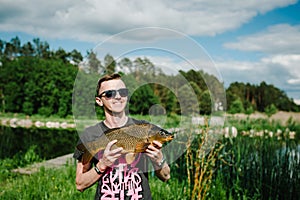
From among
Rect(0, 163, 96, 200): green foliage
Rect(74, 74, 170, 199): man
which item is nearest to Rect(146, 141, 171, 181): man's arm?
Rect(74, 74, 170, 199): man

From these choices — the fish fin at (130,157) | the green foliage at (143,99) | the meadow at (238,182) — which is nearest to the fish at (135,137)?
Result: the fish fin at (130,157)

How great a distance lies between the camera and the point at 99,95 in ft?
5.31

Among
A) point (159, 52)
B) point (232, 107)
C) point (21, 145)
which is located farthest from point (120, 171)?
point (232, 107)

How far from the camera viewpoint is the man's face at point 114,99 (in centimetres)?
158

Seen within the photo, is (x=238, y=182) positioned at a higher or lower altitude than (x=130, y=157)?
lower

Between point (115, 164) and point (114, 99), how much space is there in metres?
0.32

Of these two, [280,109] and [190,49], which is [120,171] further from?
[280,109]

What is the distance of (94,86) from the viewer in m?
1.61

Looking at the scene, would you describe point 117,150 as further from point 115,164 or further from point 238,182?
point 238,182

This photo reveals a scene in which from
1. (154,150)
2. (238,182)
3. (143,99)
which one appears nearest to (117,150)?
(154,150)

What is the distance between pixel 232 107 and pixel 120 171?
16.4 metres

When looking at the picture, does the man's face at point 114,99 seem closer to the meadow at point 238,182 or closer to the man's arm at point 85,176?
the man's arm at point 85,176

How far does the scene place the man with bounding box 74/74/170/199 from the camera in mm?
1577

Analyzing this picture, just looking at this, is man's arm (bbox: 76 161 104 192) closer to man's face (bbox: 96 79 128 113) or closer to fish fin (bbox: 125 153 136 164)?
fish fin (bbox: 125 153 136 164)
